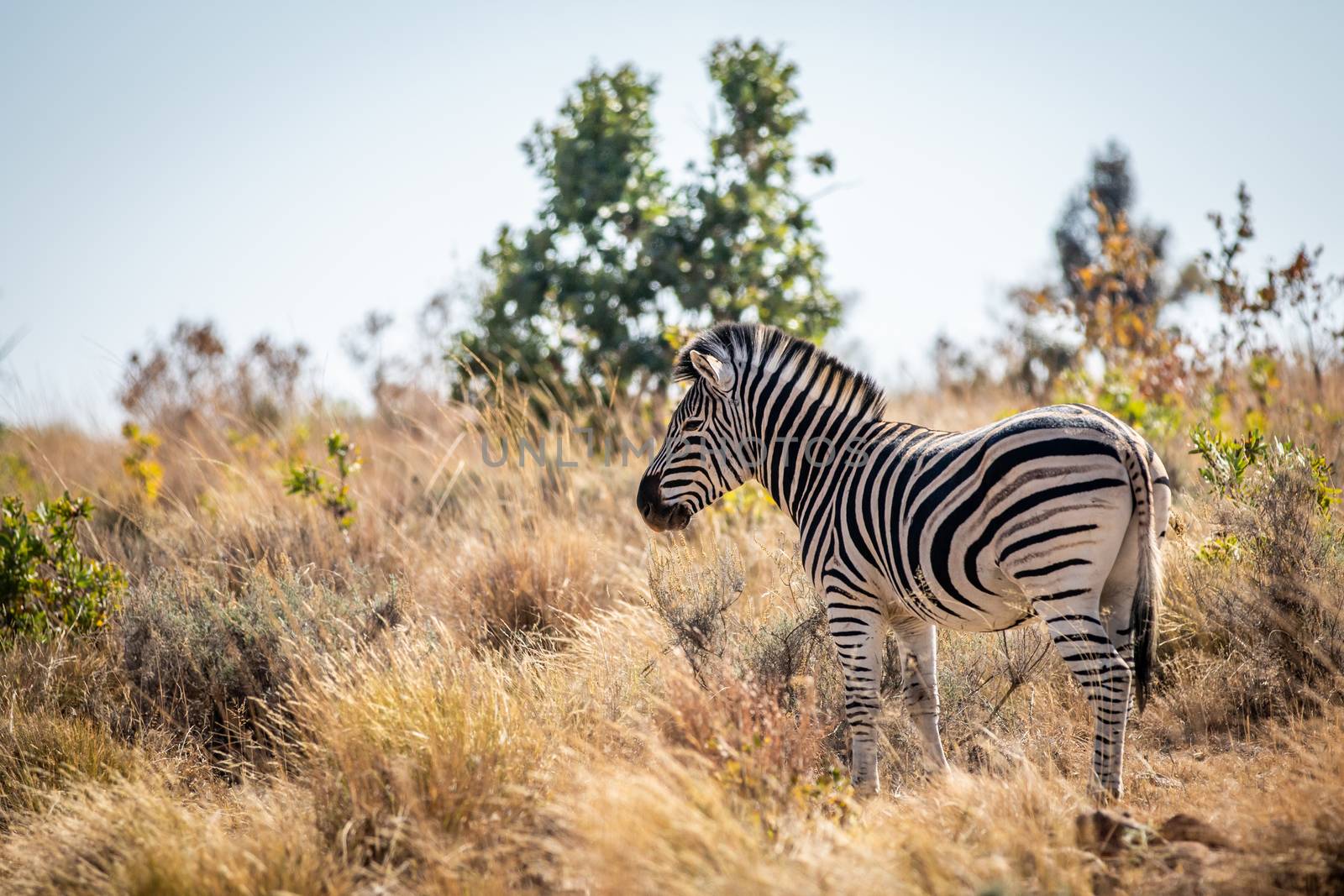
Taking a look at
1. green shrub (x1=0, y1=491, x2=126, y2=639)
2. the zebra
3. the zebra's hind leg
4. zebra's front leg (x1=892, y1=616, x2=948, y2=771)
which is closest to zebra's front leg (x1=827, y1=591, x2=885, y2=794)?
the zebra

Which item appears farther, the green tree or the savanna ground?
the green tree

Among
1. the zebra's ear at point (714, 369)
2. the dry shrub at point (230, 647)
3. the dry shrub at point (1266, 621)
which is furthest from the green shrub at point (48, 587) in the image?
the dry shrub at point (1266, 621)

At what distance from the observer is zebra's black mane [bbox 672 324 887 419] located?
4500mm

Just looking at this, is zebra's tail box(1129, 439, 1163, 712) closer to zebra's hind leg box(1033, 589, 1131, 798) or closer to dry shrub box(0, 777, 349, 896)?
zebra's hind leg box(1033, 589, 1131, 798)

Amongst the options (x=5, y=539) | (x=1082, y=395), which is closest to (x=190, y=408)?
(x=5, y=539)

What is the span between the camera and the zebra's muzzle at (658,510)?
15.7ft

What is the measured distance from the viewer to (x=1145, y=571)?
11.6 feet

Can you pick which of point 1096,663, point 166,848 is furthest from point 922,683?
point 166,848

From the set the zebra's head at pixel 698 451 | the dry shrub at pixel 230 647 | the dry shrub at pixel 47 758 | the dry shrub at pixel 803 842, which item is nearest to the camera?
the dry shrub at pixel 803 842

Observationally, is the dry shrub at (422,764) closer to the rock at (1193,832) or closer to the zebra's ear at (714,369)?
the zebra's ear at (714,369)

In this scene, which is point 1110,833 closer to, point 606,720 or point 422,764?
point 606,720

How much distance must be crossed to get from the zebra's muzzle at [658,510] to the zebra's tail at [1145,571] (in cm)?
217

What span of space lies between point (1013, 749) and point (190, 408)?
40.6 feet

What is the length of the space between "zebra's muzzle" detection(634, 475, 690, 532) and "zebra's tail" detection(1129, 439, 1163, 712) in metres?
2.17
